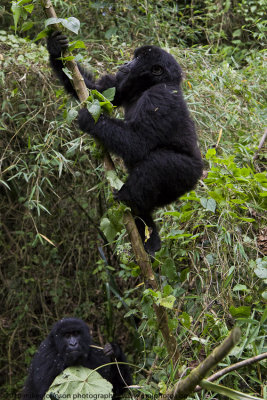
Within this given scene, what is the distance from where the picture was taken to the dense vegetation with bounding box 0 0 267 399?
297cm

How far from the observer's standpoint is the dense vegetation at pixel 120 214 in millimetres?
2975

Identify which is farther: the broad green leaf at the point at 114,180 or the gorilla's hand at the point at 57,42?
A: the gorilla's hand at the point at 57,42

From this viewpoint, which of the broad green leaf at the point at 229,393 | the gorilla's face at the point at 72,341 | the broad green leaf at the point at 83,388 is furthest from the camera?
the gorilla's face at the point at 72,341

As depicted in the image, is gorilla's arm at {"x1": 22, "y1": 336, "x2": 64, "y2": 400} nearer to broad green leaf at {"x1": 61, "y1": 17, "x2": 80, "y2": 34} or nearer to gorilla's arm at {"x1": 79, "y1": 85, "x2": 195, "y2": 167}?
gorilla's arm at {"x1": 79, "y1": 85, "x2": 195, "y2": 167}

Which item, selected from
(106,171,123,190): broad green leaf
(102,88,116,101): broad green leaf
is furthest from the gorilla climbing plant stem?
(102,88,116,101): broad green leaf

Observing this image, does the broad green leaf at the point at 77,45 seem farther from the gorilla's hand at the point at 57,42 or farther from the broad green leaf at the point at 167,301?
the broad green leaf at the point at 167,301

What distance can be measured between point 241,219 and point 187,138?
658 millimetres

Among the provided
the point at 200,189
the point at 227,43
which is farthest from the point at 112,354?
the point at 227,43

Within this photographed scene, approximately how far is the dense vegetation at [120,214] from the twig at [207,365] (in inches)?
24.0

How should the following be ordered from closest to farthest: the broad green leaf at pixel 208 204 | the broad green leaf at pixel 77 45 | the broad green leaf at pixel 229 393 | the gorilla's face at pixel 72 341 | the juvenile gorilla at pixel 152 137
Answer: the broad green leaf at pixel 229 393
the broad green leaf at pixel 77 45
the juvenile gorilla at pixel 152 137
the broad green leaf at pixel 208 204
the gorilla's face at pixel 72 341

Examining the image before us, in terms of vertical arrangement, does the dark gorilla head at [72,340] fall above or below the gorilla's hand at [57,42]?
below

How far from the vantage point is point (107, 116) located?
2941 mm

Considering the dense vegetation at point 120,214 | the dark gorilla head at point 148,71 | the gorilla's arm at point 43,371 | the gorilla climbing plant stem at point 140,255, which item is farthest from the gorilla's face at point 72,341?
the dark gorilla head at point 148,71

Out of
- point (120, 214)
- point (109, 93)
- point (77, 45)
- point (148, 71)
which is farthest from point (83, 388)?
point (148, 71)
